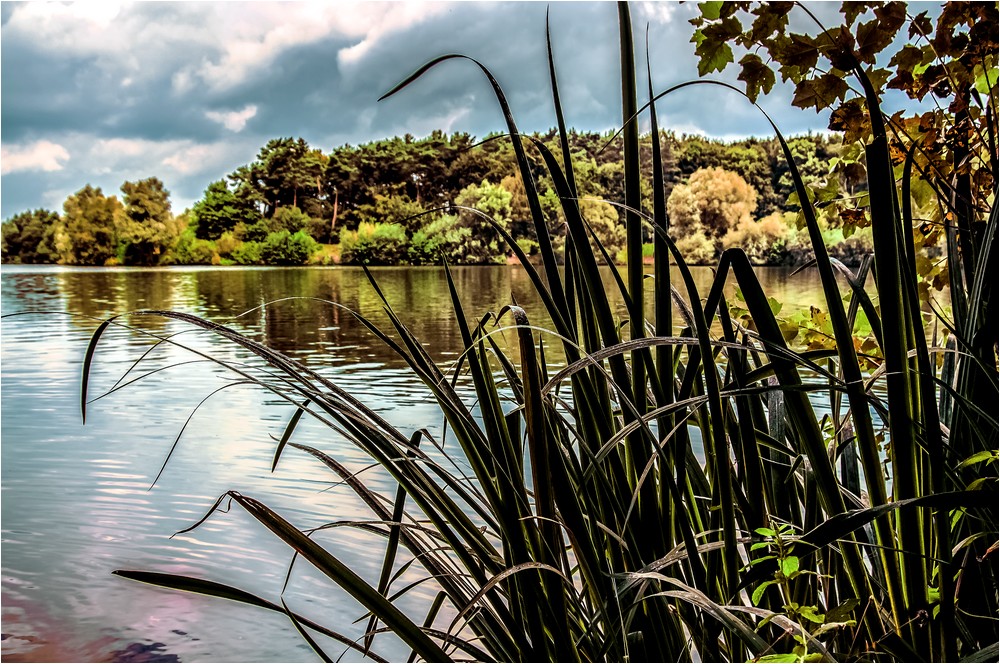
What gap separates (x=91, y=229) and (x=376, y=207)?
233 inches

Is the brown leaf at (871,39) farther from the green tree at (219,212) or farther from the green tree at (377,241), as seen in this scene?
the green tree at (219,212)

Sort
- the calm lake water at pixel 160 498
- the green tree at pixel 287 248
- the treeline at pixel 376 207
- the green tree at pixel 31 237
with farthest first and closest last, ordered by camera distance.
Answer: the green tree at pixel 31 237 < the green tree at pixel 287 248 < the treeline at pixel 376 207 < the calm lake water at pixel 160 498

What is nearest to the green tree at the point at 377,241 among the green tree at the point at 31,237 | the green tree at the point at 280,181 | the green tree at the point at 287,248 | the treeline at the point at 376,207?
the treeline at the point at 376,207

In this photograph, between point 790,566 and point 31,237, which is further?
point 31,237

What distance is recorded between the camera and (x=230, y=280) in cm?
1349

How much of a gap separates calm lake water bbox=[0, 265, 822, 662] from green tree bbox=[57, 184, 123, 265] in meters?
8.50

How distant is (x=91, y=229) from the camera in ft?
51.6

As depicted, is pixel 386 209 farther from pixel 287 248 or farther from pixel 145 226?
pixel 145 226

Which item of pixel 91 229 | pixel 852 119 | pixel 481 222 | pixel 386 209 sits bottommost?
pixel 852 119

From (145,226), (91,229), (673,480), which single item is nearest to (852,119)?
(673,480)

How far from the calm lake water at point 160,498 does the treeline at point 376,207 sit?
767cm

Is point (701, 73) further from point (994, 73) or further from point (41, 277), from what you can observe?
point (41, 277)

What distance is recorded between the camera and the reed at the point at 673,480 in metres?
0.37

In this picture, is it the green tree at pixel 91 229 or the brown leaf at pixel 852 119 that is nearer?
the brown leaf at pixel 852 119
